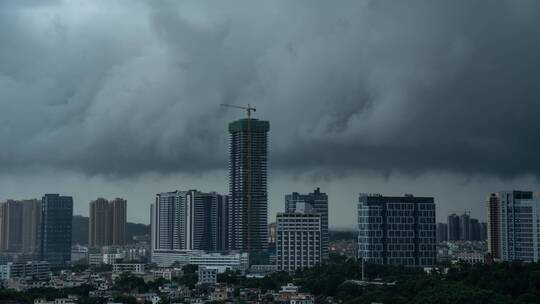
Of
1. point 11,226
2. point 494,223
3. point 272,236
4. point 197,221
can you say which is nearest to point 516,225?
point 494,223

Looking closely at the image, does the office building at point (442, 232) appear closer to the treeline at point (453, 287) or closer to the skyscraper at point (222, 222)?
the skyscraper at point (222, 222)

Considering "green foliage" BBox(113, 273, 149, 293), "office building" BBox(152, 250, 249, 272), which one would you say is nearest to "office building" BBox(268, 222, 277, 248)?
"office building" BBox(152, 250, 249, 272)

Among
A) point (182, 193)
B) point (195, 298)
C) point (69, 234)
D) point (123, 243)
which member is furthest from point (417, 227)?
Result: point (123, 243)

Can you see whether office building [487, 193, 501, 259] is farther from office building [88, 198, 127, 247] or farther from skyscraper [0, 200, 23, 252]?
skyscraper [0, 200, 23, 252]

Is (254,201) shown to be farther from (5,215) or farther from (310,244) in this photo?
(5,215)

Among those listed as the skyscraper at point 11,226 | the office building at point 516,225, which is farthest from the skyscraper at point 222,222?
the office building at point 516,225

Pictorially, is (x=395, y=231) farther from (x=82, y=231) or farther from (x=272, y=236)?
(x=82, y=231)

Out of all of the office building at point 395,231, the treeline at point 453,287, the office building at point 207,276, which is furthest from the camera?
the office building at point 395,231
